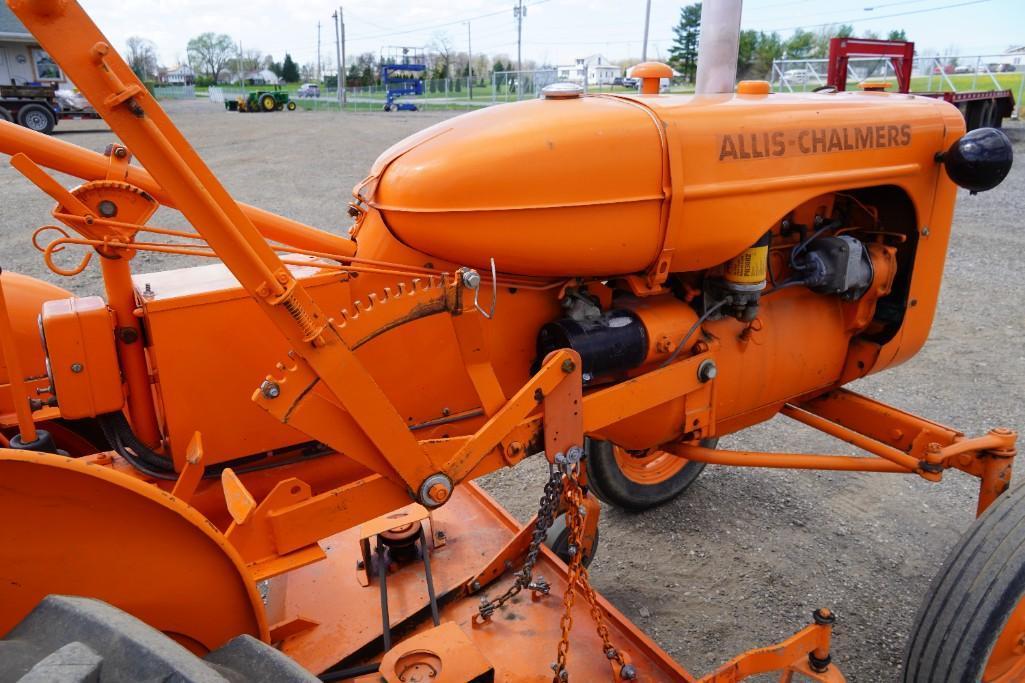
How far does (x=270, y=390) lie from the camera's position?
153cm

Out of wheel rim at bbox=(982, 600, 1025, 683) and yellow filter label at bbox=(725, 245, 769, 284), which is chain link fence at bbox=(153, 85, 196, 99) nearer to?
yellow filter label at bbox=(725, 245, 769, 284)

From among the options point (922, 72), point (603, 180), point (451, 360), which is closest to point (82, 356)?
point (451, 360)

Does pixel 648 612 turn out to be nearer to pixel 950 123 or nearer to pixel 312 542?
pixel 312 542

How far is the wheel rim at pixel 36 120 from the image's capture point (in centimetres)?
1902

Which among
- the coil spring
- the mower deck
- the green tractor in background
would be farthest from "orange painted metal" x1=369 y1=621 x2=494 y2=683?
the green tractor in background

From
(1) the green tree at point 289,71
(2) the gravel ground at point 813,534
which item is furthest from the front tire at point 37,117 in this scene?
(1) the green tree at point 289,71

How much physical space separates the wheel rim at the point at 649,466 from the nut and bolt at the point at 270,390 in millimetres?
2164

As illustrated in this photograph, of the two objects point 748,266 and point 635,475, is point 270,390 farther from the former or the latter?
point 635,475

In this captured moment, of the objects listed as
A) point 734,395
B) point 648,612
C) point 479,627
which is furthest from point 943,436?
point 479,627

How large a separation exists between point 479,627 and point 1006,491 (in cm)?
174

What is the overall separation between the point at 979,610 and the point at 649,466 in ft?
5.47

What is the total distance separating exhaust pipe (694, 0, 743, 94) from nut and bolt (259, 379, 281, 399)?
1996 mm

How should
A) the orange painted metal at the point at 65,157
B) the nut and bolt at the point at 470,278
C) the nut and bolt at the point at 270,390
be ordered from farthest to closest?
the orange painted metal at the point at 65,157 < the nut and bolt at the point at 470,278 < the nut and bolt at the point at 270,390

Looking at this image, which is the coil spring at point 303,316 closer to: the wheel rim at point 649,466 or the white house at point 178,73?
the wheel rim at point 649,466
